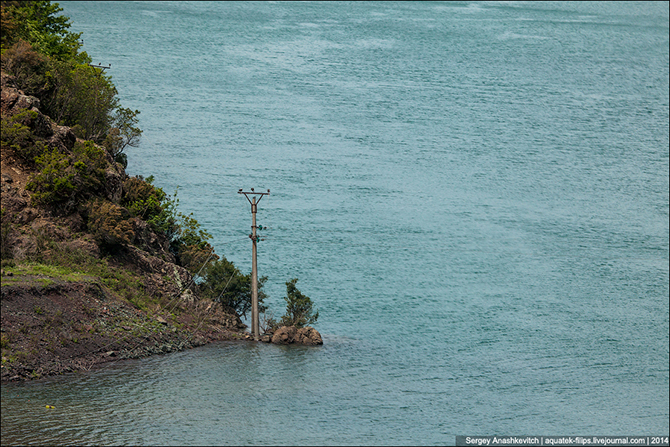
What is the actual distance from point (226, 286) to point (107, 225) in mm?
9442

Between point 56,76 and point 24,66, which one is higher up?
point 24,66

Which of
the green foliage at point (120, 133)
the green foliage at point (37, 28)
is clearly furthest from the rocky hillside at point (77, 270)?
the green foliage at point (37, 28)

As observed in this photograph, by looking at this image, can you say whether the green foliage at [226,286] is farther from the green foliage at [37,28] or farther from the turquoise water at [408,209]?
the green foliage at [37,28]

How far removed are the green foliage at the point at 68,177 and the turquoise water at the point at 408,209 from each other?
11.8m

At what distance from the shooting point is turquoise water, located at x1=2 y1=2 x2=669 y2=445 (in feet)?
133

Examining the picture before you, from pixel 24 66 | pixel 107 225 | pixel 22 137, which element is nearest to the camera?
pixel 22 137

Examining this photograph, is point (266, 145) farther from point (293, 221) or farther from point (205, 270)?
point (205, 270)

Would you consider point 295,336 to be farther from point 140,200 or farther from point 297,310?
point 140,200

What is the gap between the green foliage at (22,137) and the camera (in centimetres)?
4456

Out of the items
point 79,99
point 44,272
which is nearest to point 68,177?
point 44,272

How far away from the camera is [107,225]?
150 ft

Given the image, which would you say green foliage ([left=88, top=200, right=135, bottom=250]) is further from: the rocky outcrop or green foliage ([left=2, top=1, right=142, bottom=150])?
the rocky outcrop

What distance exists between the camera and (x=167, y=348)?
4278 cm

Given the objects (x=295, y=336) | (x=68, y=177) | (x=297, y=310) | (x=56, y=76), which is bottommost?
(x=295, y=336)
